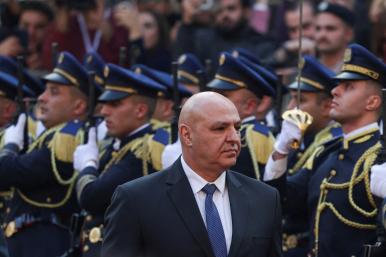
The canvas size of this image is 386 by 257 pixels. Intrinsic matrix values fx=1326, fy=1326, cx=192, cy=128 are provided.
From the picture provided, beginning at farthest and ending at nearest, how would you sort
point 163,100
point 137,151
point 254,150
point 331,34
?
point 331,34
point 163,100
point 137,151
point 254,150

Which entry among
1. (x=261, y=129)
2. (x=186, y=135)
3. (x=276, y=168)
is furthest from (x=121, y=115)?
(x=186, y=135)

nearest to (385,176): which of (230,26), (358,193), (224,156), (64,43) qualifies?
(358,193)

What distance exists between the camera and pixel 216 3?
627 inches

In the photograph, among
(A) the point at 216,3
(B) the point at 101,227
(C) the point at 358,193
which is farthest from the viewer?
(A) the point at 216,3

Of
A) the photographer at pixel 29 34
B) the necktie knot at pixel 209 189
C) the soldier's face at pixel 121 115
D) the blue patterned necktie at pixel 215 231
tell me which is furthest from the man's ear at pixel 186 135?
the photographer at pixel 29 34

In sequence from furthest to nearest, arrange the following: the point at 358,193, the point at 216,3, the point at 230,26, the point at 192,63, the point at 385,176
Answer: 1. the point at 216,3
2. the point at 230,26
3. the point at 192,63
4. the point at 358,193
5. the point at 385,176

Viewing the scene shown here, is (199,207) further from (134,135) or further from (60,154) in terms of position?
(60,154)

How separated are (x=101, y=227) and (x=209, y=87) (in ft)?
4.79

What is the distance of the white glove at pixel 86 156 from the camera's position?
1030cm

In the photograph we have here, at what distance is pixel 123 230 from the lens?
7105 millimetres

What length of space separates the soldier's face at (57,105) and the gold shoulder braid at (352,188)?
288 cm

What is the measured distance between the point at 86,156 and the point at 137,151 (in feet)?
1.57

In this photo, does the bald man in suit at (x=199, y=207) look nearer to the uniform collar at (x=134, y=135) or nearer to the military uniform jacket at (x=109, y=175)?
the military uniform jacket at (x=109, y=175)

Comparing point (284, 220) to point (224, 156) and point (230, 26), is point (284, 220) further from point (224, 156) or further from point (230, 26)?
point (230, 26)
